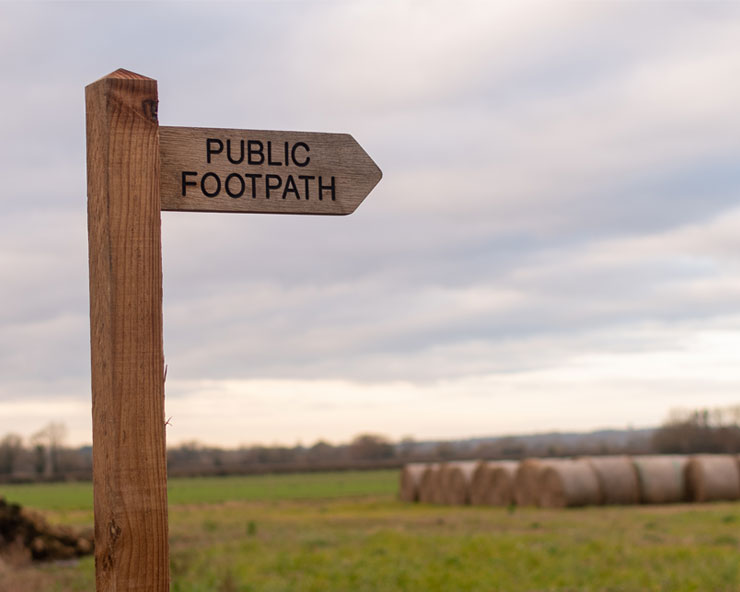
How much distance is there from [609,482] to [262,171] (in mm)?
21251

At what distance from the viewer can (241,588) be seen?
9.22 m

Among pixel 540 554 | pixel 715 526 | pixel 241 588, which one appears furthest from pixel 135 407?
pixel 715 526

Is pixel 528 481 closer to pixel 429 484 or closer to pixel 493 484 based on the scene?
pixel 493 484

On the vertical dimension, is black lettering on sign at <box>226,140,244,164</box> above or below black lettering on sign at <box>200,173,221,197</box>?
above

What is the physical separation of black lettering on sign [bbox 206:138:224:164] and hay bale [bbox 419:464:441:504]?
84.3 ft

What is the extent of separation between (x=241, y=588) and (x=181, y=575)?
58.1 inches

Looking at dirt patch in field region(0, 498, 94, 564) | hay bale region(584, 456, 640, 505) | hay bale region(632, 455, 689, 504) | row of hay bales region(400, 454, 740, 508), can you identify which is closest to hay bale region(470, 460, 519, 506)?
row of hay bales region(400, 454, 740, 508)

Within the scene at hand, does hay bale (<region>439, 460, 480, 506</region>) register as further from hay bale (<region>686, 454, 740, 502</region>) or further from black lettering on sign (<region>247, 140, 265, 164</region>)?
black lettering on sign (<region>247, 140, 265, 164</region>)

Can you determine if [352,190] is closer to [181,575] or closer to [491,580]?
[491,580]

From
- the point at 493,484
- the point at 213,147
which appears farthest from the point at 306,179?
the point at 493,484

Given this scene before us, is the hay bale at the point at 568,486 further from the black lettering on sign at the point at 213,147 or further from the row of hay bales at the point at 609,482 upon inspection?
the black lettering on sign at the point at 213,147

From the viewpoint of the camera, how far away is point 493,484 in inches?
984

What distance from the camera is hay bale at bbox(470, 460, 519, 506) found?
80.4ft

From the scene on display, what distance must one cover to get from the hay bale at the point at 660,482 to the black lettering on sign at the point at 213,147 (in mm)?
21823
